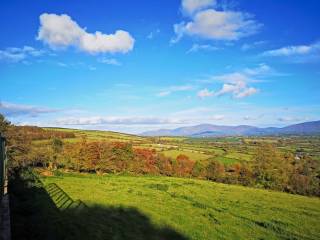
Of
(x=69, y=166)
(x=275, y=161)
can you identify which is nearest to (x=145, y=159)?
(x=69, y=166)

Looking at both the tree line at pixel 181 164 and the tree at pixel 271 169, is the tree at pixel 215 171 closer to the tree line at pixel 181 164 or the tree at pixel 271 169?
the tree line at pixel 181 164

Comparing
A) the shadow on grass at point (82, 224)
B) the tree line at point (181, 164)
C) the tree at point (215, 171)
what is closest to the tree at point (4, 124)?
the tree line at point (181, 164)

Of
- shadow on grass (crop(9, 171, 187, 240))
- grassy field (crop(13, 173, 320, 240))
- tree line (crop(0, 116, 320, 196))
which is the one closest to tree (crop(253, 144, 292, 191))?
tree line (crop(0, 116, 320, 196))

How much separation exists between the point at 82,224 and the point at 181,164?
55.3 metres

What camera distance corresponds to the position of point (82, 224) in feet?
69.8

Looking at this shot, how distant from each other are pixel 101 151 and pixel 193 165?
2113 centimetres

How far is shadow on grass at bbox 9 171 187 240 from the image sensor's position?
15.8 m

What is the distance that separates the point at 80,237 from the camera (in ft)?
59.0

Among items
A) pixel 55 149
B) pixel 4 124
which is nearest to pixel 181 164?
pixel 55 149

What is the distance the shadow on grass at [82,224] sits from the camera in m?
15.8

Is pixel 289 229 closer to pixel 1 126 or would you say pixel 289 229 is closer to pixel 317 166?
pixel 1 126

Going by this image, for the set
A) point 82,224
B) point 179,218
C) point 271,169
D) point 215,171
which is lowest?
point 215,171

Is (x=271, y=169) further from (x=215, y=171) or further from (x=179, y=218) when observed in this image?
(x=179, y=218)

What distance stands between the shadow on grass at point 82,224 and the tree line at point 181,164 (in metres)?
32.7
